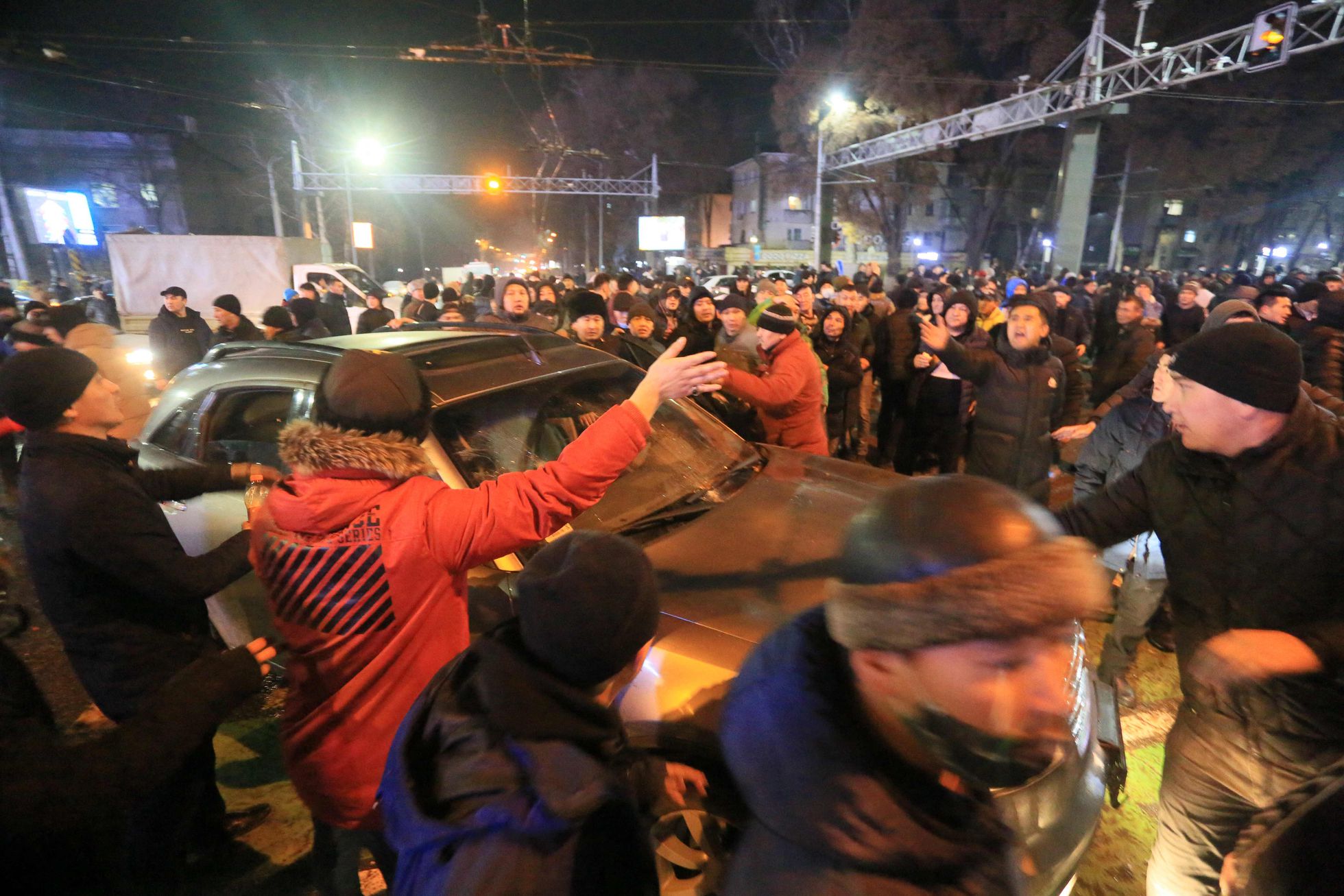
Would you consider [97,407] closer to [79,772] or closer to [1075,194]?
[79,772]

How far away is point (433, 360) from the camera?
10.2 ft

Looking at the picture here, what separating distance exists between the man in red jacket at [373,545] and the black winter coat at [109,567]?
343 millimetres

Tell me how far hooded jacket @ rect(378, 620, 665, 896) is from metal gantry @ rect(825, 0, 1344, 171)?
17536 millimetres

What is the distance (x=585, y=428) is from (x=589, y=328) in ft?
8.60

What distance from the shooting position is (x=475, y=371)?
313 cm

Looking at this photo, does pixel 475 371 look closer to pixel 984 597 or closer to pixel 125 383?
pixel 125 383

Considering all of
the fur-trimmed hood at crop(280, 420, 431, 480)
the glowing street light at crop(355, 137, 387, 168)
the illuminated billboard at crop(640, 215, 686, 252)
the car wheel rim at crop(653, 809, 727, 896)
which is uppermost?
the glowing street light at crop(355, 137, 387, 168)

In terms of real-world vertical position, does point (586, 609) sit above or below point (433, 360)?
below

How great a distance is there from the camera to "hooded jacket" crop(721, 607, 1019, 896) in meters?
0.90

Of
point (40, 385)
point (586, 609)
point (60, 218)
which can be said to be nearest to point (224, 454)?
point (40, 385)

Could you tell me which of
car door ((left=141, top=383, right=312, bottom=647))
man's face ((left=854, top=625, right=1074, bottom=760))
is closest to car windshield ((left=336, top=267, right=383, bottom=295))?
car door ((left=141, top=383, right=312, bottom=647))

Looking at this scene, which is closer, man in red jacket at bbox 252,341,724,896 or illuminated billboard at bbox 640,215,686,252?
man in red jacket at bbox 252,341,724,896

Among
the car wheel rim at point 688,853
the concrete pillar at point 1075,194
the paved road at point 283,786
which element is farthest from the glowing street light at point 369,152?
the car wheel rim at point 688,853

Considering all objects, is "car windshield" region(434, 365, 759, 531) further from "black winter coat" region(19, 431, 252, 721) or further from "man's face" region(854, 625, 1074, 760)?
"man's face" region(854, 625, 1074, 760)
